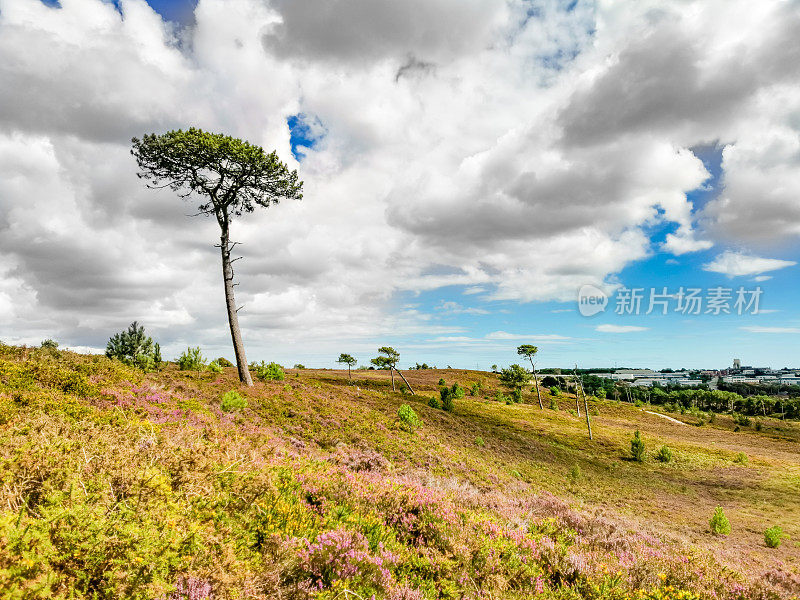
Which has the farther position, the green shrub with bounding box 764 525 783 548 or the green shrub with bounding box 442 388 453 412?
the green shrub with bounding box 442 388 453 412

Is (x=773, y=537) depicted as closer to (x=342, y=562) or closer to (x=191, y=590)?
(x=342, y=562)

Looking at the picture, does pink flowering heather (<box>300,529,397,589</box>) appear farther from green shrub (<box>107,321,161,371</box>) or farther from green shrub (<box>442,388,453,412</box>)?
green shrub (<box>442,388,453,412</box>)

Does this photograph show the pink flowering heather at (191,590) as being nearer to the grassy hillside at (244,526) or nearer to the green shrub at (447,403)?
the grassy hillside at (244,526)

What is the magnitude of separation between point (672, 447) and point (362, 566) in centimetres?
4747

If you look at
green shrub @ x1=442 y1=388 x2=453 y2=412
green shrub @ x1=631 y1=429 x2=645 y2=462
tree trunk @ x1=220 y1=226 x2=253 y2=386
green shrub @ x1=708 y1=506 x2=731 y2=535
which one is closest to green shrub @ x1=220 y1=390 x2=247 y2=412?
tree trunk @ x1=220 y1=226 x2=253 y2=386

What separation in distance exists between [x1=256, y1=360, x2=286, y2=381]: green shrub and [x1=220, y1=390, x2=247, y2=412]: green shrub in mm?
9073

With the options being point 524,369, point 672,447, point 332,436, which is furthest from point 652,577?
point 524,369

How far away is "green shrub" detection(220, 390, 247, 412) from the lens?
16.1 meters

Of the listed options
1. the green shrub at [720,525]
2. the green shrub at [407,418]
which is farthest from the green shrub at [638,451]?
the green shrub at [407,418]

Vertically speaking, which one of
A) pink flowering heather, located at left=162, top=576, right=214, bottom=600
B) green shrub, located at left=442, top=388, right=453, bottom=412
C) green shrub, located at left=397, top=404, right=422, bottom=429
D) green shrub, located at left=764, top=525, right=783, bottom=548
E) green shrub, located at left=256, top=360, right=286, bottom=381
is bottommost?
green shrub, located at left=764, top=525, right=783, bottom=548

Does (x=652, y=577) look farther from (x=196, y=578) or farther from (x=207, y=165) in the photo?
(x=207, y=165)

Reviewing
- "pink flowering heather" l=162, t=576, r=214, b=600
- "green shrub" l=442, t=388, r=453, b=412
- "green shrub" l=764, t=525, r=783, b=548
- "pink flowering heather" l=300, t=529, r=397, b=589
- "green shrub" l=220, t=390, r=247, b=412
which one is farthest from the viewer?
"green shrub" l=442, t=388, r=453, b=412

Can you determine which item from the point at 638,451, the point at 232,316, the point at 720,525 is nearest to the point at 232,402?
the point at 232,316

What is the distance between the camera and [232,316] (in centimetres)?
2208
